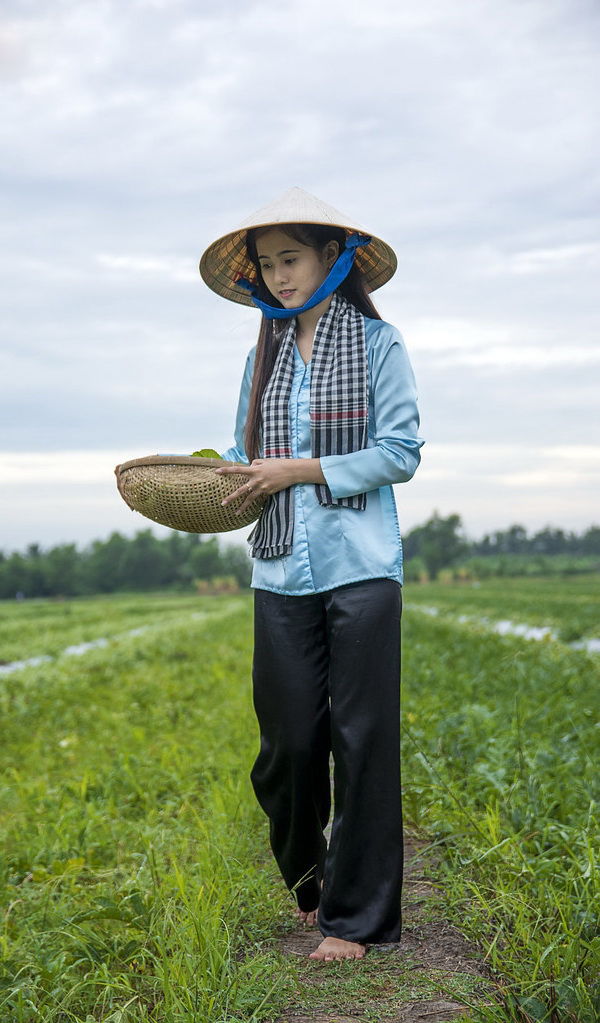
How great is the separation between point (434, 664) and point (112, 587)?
4403 centimetres

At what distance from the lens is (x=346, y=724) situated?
2334 mm

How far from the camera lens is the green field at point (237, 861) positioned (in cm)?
207

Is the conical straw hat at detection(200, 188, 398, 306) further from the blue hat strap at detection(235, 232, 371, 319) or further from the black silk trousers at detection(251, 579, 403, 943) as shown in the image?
the black silk trousers at detection(251, 579, 403, 943)

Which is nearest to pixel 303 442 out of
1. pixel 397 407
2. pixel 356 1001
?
pixel 397 407

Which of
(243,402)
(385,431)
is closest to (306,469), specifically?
(385,431)

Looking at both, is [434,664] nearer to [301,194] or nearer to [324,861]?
[324,861]

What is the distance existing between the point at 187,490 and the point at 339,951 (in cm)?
122

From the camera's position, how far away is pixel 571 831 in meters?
2.87

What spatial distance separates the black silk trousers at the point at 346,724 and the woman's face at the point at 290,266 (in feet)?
2.57

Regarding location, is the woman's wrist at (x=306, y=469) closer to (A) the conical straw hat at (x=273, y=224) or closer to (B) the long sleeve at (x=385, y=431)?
(B) the long sleeve at (x=385, y=431)

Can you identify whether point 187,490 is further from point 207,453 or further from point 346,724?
point 346,724

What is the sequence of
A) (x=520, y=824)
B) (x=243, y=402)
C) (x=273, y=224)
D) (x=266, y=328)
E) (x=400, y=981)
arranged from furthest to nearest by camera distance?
(x=520, y=824)
(x=243, y=402)
(x=266, y=328)
(x=273, y=224)
(x=400, y=981)

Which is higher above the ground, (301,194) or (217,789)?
(301,194)

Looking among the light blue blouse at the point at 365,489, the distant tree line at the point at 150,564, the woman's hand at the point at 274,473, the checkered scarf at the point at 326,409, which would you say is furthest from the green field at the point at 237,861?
the distant tree line at the point at 150,564
